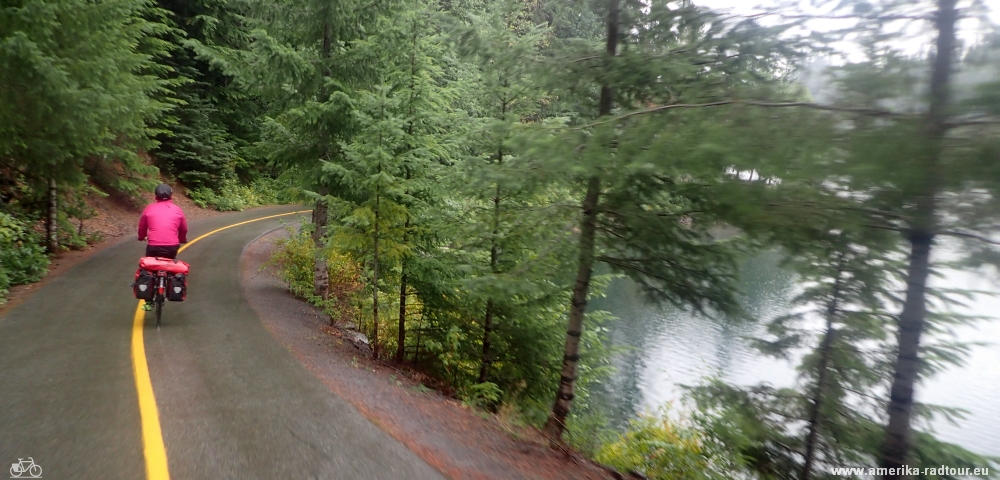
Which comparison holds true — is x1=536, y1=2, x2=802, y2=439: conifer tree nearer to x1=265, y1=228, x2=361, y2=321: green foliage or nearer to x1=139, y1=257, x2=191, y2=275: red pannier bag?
x1=139, y1=257, x2=191, y2=275: red pannier bag

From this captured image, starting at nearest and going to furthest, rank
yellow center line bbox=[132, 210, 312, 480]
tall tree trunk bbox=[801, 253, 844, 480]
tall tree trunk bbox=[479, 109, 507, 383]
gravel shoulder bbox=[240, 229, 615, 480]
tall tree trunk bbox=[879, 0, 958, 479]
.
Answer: tall tree trunk bbox=[879, 0, 958, 479] < yellow center line bbox=[132, 210, 312, 480] < gravel shoulder bbox=[240, 229, 615, 480] < tall tree trunk bbox=[801, 253, 844, 480] < tall tree trunk bbox=[479, 109, 507, 383]

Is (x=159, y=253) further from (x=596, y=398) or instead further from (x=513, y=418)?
(x=596, y=398)

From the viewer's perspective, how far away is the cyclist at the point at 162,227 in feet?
25.5

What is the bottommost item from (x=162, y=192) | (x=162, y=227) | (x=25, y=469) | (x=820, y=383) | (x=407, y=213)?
(x=25, y=469)

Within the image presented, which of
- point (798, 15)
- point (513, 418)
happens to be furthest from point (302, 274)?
→ point (798, 15)

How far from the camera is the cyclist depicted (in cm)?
777

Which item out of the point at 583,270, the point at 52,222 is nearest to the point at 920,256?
the point at 583,270

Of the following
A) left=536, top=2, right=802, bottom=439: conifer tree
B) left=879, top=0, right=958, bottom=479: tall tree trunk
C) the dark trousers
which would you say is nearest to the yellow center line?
the dark trousers

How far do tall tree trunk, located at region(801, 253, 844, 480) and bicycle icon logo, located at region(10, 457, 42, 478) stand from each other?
7647 mm

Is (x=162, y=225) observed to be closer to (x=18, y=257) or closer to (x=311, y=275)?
(x=18, y=257)

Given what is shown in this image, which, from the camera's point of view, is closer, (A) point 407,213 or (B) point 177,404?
(B) point 177,404

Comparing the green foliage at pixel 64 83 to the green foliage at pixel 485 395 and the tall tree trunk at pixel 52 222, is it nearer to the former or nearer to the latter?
the tall tree trunk at pixel 52 222

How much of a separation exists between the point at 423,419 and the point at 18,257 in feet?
29.8

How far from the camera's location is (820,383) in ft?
22.1
